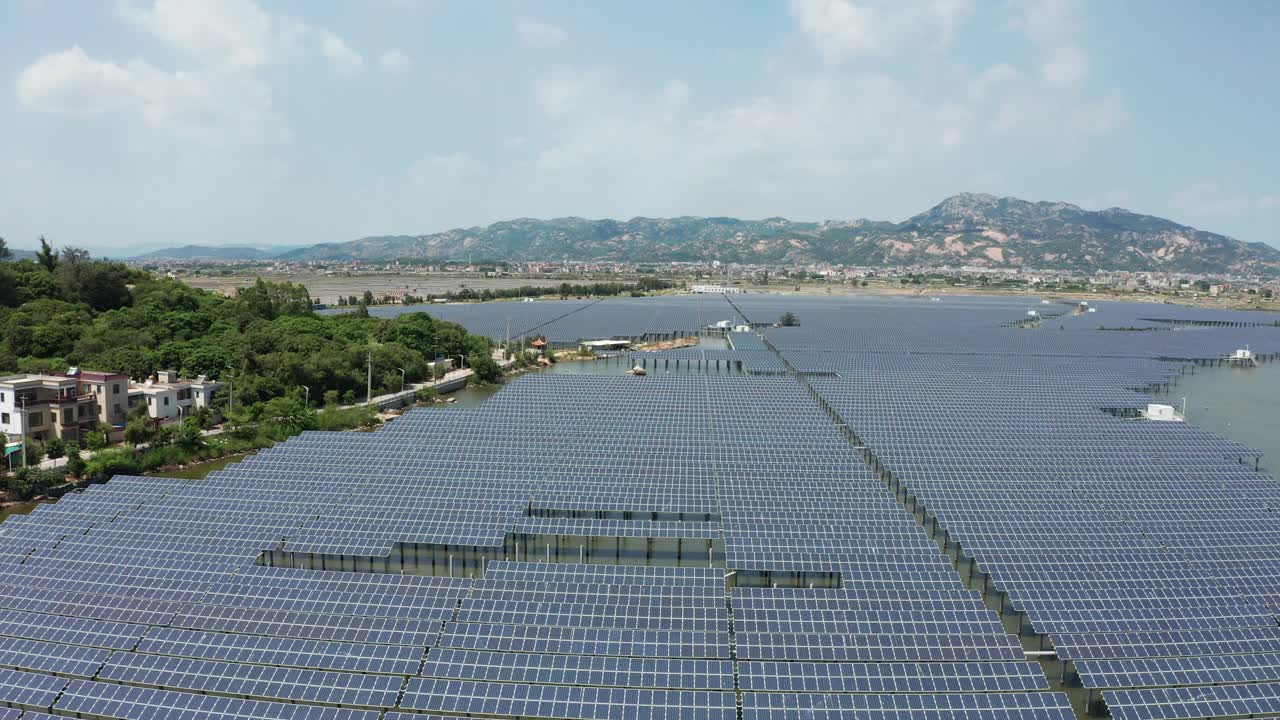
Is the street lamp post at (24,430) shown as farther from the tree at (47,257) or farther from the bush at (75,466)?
the tree at (47,257)

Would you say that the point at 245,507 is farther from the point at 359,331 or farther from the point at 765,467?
the point at 359,331

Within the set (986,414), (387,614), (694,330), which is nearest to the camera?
(387,614)

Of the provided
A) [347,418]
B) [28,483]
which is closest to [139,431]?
[28,483]

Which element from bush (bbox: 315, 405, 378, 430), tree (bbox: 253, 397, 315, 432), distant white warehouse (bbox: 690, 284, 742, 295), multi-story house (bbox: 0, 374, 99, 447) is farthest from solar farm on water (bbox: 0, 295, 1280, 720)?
distant white warehouse (bbox: 690, 284, 742, 295)

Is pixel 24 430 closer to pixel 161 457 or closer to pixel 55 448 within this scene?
pixel 55 448

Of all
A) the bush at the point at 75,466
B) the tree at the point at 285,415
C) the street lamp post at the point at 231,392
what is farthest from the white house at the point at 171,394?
the bush at the point at 75,466

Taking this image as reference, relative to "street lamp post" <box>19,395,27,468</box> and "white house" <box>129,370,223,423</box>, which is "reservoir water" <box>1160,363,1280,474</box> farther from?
"street lamp post" <box>19,395,27,468</box>

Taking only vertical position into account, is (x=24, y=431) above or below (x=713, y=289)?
below

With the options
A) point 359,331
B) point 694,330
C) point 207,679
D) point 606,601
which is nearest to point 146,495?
point 207,679
